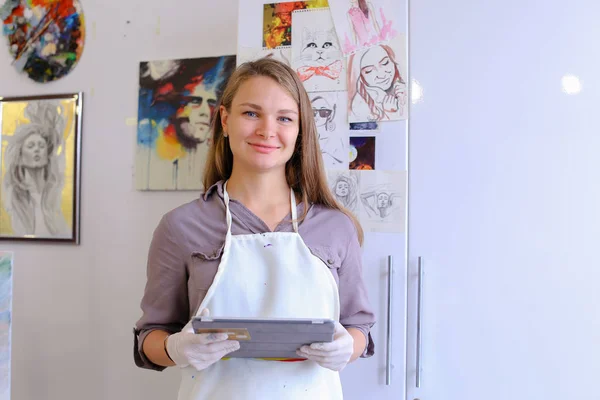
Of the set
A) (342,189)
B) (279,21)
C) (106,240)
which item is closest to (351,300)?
(342,189)

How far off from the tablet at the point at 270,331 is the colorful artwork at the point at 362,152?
56 cm

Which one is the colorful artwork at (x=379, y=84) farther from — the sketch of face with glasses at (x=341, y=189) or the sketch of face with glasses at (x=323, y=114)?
the sketch of face with glasses at (x=341, y=189)

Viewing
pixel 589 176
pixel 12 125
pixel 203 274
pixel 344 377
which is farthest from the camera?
pixel 12 125

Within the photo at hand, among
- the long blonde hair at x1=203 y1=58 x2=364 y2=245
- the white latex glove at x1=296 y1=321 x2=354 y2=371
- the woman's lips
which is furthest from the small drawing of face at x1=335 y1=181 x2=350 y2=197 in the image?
the white latex glove at x1=296 y1=321 x2=354 y2=371

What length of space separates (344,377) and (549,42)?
0.99 meters

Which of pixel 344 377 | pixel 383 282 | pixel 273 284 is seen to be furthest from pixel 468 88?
pixel 344 377

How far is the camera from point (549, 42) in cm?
130

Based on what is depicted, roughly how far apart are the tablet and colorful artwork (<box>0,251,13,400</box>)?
3.24ft

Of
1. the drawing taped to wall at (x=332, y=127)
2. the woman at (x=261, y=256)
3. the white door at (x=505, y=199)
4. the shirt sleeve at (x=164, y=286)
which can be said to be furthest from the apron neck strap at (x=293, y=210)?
the white door at (x=505, y=199)

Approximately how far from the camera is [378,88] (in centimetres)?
138

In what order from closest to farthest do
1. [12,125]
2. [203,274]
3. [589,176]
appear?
[203,274] < [589,176] < [12,125]

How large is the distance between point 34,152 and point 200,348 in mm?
1496

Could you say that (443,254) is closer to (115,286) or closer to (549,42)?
(549,42)

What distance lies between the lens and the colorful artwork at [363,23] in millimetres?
1380
